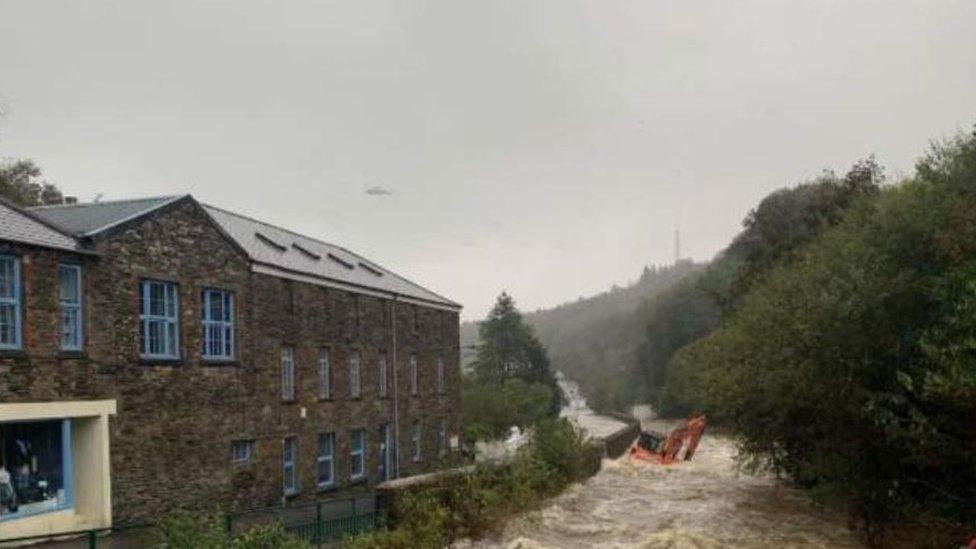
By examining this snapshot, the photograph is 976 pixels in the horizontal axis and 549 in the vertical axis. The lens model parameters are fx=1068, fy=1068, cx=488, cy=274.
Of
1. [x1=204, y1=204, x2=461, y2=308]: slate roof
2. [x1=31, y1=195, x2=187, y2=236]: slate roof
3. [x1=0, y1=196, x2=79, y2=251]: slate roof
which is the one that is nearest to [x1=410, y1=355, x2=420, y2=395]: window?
[x1=204, y1=204, x2=461, y2=308]: slate roof

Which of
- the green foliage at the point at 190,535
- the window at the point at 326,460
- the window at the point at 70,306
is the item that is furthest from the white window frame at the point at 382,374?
the green foliage at the point at 190,535

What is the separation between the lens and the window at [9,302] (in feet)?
64.4

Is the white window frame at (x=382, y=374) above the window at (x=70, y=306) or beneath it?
beneath

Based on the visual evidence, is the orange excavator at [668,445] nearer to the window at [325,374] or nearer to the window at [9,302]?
the window at [325,374]

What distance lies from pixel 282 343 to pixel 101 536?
10515 millimetres

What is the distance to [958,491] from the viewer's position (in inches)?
743

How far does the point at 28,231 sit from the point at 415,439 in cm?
2228

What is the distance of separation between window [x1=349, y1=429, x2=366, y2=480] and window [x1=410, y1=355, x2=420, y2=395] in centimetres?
562

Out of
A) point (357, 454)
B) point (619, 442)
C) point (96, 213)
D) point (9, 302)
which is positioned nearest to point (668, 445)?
point (619, 442)

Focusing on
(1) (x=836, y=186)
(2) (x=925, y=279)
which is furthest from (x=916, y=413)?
(1) (x=836, y=186)

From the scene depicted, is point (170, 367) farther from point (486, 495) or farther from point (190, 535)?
point (190, 535)

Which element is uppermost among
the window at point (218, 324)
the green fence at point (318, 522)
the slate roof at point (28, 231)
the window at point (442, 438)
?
the slate roof at point (28, 231)

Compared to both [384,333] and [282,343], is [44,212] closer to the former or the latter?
[282,343]

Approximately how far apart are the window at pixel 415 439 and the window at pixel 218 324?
14.2 metres
